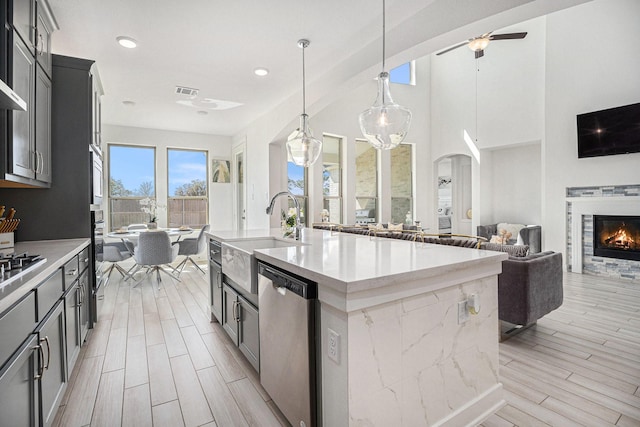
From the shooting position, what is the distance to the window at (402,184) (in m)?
7.71

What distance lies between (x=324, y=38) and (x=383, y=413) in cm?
310

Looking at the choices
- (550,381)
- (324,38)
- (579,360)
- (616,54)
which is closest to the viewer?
(550,381)

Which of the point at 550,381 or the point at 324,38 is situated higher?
the point at 324,38

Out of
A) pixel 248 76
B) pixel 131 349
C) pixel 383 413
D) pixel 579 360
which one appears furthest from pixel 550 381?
pixel 248 76

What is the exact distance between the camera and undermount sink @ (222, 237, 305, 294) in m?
2.08

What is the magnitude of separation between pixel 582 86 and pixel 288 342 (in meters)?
6.49

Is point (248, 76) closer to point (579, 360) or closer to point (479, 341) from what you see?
point (479, 341)

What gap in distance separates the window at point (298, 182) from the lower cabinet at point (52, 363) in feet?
14.3

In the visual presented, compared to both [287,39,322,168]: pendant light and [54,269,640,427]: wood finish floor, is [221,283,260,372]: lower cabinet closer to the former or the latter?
[54,269,640,427]: wood finish floor

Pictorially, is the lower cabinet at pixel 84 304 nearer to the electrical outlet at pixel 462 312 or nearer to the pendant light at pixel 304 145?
the pendant light at pixel 304 145

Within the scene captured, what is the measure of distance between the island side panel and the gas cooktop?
54.3 inches

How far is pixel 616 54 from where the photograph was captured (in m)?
4.99

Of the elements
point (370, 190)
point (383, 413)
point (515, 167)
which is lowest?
point (383, 413)

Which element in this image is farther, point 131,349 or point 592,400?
point 131,349
